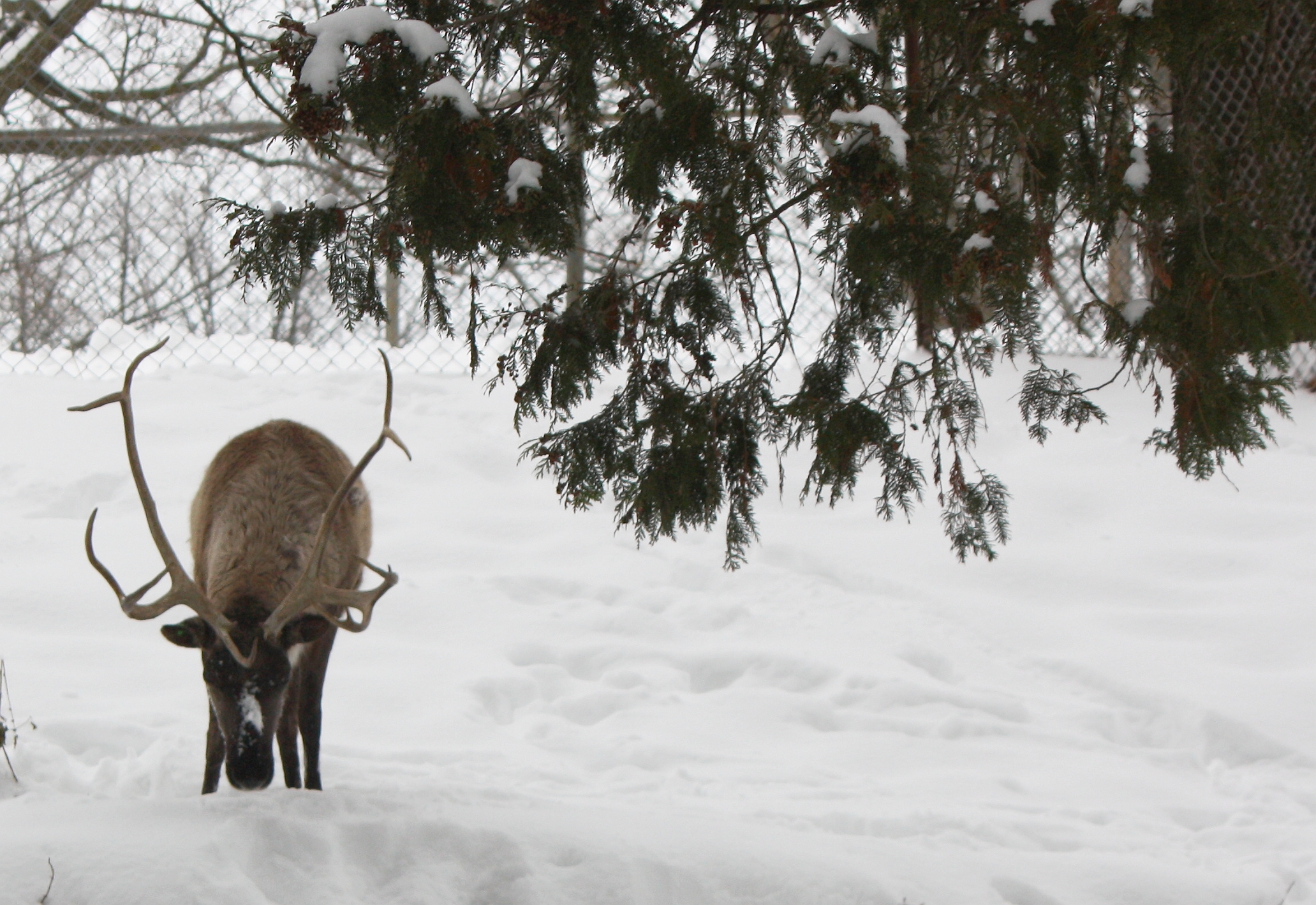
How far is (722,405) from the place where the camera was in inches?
136

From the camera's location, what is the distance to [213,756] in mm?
3910

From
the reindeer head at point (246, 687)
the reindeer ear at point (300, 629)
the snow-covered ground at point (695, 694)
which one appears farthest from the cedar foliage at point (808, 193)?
the snow-covered ground at point (695, 694)

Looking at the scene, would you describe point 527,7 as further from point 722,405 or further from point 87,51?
point 87,51

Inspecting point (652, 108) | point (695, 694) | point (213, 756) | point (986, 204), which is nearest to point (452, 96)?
point (652, 108)

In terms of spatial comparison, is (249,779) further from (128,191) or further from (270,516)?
(128,191)

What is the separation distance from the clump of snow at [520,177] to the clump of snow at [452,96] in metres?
0.23

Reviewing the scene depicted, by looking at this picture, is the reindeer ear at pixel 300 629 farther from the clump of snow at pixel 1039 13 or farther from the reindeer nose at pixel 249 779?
the clump of snow at pixel 1039 13

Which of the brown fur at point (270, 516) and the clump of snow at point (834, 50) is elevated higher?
the clump of snow at point (834, 50)

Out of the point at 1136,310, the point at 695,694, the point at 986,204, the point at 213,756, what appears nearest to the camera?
the point at 986,204

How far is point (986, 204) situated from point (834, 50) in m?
0.50

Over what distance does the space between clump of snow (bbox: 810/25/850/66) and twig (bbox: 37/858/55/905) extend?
2.59m

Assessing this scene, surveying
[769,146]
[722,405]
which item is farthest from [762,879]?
[769,146]

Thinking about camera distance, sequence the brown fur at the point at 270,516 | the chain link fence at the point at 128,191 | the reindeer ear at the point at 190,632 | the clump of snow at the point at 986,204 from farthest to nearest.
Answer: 1. the chain link fence at the point at 128,191
2. the brown fur at the point at 270,516
3. the reindeer ear at the point at 190,632
4. the clump of snow at the point at 986,204

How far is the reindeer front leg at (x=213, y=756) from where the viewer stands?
3.89 metres
